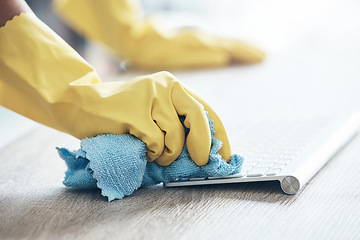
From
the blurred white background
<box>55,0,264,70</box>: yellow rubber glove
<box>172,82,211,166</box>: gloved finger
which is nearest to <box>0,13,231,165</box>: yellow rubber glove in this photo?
<box>172,82,211,166</box>: gloved finger

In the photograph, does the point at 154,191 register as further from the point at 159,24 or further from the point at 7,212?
the point at 159,24

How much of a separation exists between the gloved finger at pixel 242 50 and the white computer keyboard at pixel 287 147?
0.67 meters

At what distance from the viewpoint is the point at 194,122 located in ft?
2.53

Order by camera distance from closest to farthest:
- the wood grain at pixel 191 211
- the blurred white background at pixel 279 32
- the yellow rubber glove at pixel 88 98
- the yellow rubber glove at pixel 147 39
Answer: the wood grain at pixel 191 211 → the yellow rubber glove at pixel 88 98 → the blurred white background at pixel 279 32 → the yellow rubber glove at pixel 147 39

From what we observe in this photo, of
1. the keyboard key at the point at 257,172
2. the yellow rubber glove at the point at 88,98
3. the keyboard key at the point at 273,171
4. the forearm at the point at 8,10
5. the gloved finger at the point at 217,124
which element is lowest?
the keyboard key at the point at 273,171

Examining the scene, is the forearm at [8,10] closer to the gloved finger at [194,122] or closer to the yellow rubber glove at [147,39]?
the gloved finger at [194,122]

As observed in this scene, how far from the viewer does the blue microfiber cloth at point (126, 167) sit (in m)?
0.76

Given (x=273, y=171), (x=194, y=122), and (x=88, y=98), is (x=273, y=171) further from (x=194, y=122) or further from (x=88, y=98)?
(x=88, y=98)

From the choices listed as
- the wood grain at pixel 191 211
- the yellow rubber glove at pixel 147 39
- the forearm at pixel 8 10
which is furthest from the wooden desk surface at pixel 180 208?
the yellow rubber glove at pixel 147 39

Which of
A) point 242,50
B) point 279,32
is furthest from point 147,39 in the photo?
point 279,32

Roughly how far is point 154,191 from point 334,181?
27cm

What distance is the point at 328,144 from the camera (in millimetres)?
932

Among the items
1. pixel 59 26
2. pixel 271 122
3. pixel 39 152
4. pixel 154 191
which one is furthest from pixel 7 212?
pixel 59 26

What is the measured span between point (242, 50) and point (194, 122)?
1.05 meters
